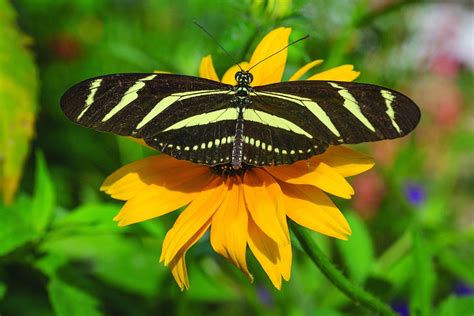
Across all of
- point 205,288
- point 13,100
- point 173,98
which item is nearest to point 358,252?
point 205,288

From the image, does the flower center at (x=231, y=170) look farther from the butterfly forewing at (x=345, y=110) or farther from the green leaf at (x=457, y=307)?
the green leaf at (x=457, y=307)

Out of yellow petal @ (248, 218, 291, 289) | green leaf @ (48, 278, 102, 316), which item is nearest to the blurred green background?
green leaf @ (48, 278, 102, 316)

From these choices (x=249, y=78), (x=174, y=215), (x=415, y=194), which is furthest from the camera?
(x=415, y=194)

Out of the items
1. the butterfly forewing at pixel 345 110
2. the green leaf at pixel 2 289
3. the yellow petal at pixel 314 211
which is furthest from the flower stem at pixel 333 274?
the green leaf at pixel 2 289

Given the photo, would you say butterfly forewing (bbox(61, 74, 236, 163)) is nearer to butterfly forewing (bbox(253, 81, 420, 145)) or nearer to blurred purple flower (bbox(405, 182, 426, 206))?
butterfly forewing (bbox(253, 81, 420, 145))

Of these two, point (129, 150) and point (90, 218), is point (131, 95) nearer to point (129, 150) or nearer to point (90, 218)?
point (90, 218)

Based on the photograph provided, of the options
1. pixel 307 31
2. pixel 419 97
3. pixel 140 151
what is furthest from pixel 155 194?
pixel 419 97

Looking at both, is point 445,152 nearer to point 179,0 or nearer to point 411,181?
point 411,181
